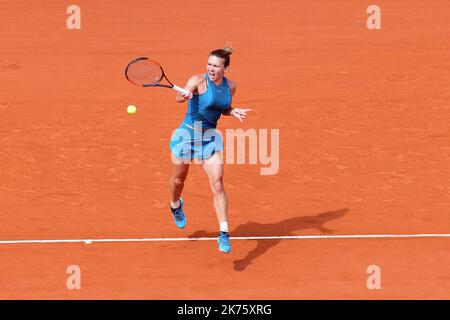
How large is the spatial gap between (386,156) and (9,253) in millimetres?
6090

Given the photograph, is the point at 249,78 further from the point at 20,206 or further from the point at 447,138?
the point at 20,206

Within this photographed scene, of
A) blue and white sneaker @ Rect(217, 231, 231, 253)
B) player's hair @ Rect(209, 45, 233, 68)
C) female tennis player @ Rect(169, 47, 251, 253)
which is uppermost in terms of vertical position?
player's hair @ Rect(209, 45, 233, 68)

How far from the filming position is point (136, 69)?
1189 cm

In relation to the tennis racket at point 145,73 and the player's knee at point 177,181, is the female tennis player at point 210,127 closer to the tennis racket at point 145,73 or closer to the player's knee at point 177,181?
the player's knee at point 177,181

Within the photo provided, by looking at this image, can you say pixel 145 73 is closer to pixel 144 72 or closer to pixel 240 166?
pixel 144 72

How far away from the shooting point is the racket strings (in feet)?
38.9

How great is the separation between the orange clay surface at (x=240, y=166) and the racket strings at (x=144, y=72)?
2.16m

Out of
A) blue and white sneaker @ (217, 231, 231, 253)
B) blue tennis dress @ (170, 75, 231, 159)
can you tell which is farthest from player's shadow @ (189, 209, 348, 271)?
blue tennis dress @ (170, 75, 231, 159)

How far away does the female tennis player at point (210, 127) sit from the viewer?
11.6 metres

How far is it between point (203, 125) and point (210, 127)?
0.10m

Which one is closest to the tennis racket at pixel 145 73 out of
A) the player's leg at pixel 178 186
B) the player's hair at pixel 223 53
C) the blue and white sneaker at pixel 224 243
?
the player's hair at pixel 223 53

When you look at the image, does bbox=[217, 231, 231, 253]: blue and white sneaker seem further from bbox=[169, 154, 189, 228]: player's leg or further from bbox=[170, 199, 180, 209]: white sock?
bbox=[170, 199, 180, 209]: white sock

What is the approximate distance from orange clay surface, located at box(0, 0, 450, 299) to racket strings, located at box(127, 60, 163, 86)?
216 cm

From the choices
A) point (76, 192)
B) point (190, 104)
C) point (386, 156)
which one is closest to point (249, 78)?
point (386, 156)
